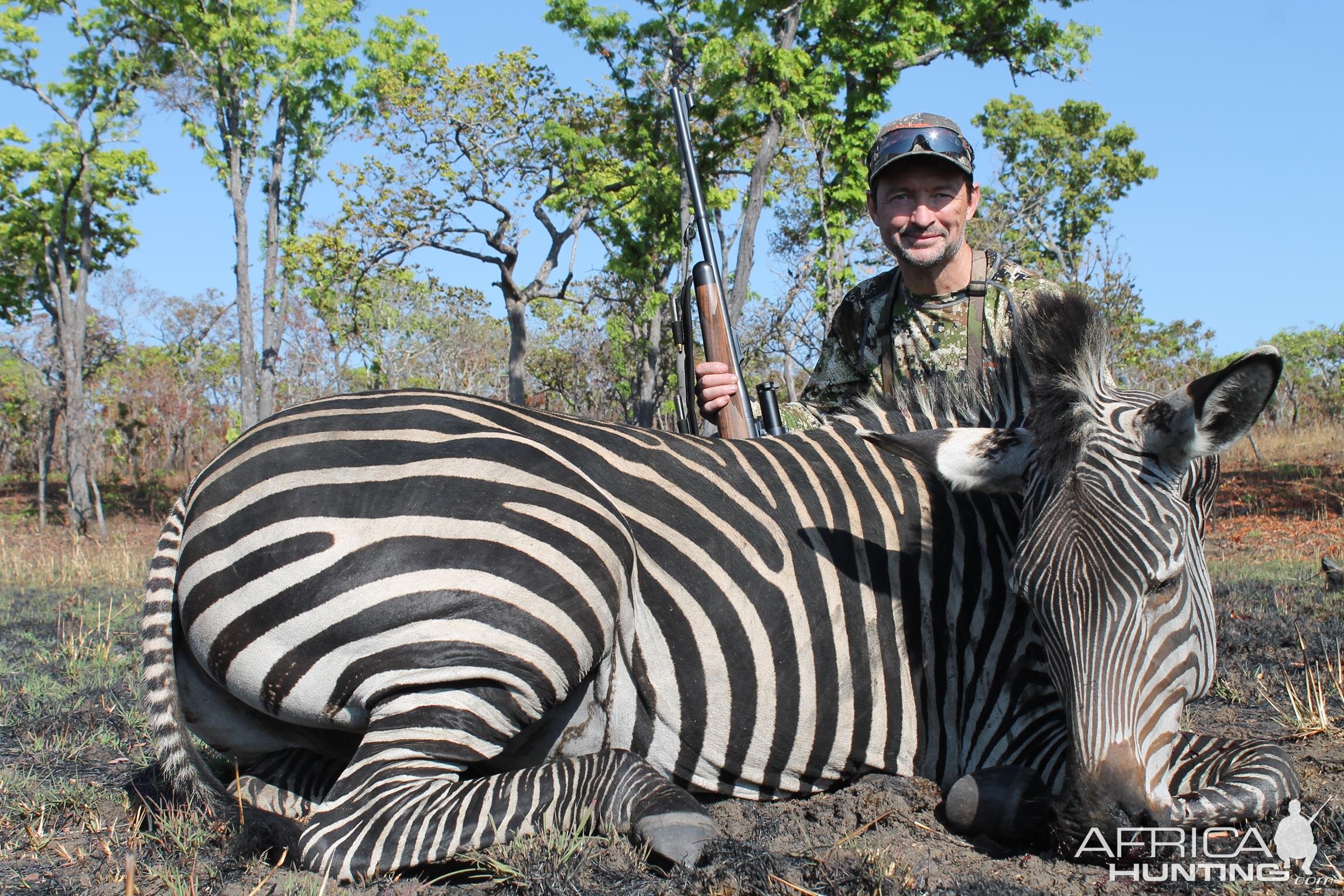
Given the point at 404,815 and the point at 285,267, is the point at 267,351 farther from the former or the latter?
the point at 404,815

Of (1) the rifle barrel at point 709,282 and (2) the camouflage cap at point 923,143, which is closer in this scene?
(2) the camouflage cap at point 923,143

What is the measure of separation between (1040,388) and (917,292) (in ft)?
6.26

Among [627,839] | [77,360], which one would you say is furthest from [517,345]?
[627,839]

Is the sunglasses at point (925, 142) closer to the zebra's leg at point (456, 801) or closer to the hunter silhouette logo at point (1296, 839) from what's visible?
the hunter silhouette logo at point (1296, 839)

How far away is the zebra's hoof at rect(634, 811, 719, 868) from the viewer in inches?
85.6

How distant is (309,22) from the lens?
768 inches

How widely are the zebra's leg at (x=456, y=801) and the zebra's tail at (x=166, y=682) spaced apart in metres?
0.50

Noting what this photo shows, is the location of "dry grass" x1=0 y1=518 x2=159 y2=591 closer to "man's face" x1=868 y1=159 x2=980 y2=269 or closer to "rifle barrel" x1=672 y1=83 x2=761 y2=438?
"rifle barrel" x1=672 y1=83 x2=761 y2=438

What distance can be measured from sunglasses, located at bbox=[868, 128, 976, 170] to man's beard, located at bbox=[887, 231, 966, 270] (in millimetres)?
357

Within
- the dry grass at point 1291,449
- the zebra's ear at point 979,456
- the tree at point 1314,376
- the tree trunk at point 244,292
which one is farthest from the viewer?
the tree at point 1314,376

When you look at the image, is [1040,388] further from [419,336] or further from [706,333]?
[419,336]

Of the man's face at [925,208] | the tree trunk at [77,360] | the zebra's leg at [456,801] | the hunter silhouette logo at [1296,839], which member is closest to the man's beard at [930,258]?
the man's face at [925,208]

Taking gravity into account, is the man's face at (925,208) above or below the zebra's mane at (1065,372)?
above

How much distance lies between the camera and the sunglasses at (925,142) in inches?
155
